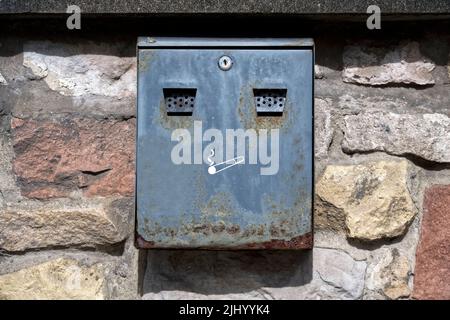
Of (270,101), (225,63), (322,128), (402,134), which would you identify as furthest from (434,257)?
(225,63)

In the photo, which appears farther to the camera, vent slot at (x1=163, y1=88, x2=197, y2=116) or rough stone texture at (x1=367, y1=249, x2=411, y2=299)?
rough stone texture at (x1=367, y1=249, x2=411, y2=299)

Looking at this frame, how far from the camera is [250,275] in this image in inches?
61.6

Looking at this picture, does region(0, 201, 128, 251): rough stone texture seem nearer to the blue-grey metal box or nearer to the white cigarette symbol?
the blue-grey metal box

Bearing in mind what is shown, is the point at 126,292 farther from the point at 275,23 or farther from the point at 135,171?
the point at 275,23

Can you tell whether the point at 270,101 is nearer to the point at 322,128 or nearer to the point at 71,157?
the point at 322,128

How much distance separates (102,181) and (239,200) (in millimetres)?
348

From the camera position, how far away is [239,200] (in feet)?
4.74

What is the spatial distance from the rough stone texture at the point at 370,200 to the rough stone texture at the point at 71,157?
0.49 metres

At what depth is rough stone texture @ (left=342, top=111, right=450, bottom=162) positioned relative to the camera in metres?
1.54

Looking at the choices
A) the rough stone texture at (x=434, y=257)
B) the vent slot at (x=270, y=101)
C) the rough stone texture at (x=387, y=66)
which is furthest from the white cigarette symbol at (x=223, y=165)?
the rough stone texture at (x=434, y=257)

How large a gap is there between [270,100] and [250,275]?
43 cm

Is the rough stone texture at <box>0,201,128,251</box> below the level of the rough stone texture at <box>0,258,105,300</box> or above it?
above

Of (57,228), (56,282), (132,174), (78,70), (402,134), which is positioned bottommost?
(56,282)

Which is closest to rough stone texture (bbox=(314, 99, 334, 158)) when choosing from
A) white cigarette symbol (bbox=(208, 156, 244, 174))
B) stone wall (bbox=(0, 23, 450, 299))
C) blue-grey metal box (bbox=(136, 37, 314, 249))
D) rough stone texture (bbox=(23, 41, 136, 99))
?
stone wall (bbox=(0, 23, 450, 299))
